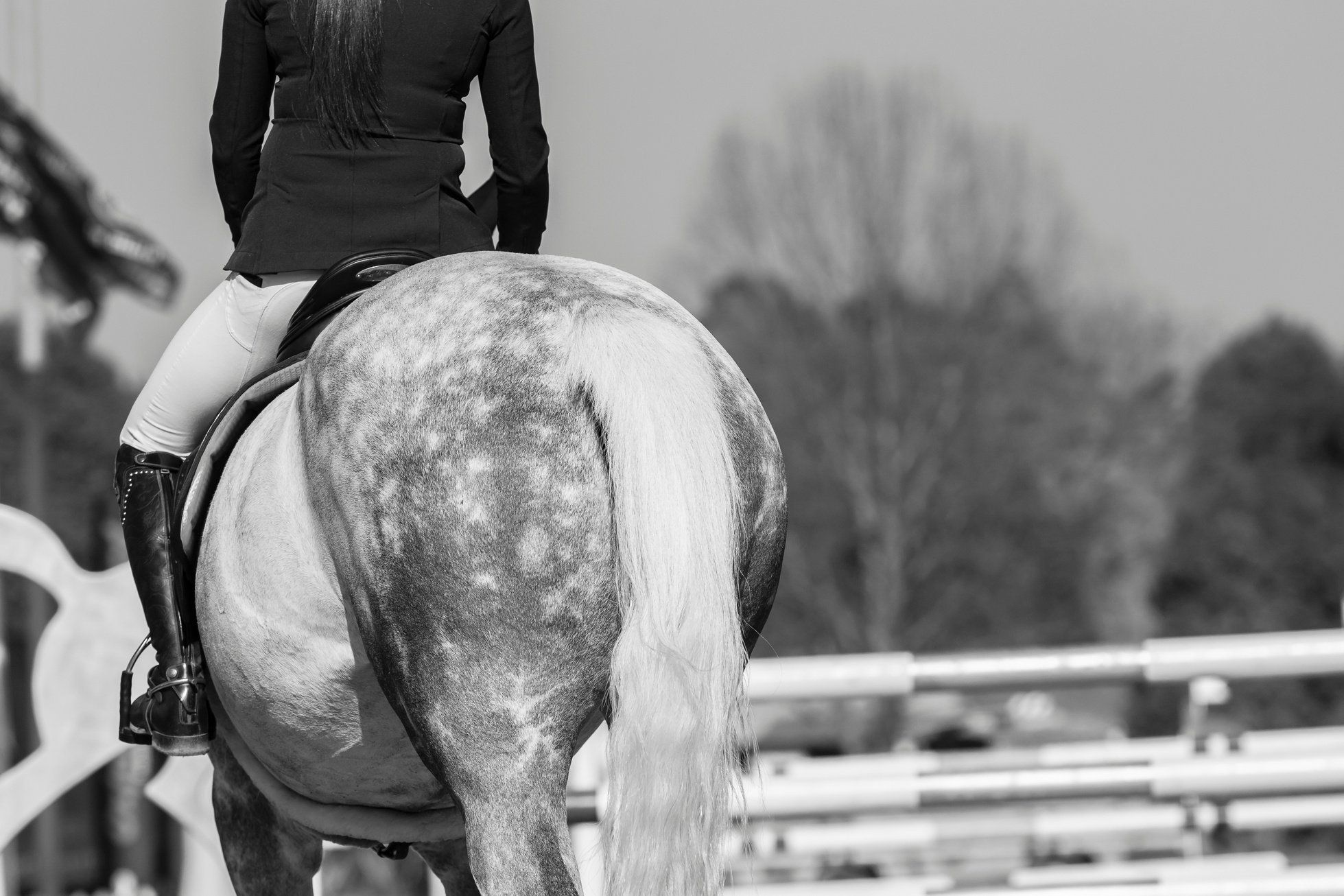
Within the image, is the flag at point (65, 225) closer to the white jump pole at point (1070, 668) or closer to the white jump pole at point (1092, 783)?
the white jump pole at point (1070, 668)

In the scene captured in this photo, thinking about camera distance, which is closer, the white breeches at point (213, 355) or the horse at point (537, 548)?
the horse at point (537, 548)

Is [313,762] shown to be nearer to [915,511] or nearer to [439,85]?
[439,85]

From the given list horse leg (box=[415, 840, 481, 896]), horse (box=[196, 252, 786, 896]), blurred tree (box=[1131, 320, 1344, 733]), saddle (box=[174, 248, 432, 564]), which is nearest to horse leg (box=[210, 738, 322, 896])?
horse leg (box=[415, 840, 481, 896])

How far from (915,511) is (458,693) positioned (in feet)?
92.3

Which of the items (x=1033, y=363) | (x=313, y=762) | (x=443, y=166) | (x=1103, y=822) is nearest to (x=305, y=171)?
(x=443, y=166)

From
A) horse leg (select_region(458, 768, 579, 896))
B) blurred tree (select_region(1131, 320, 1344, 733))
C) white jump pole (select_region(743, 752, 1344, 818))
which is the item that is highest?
horse leg (select_region(458, 768, 579, 896))

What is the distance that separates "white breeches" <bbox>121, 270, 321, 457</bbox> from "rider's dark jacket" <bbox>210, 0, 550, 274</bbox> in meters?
0.06

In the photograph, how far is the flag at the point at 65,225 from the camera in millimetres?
18469

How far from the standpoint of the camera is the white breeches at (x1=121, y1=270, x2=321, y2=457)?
2.96 m

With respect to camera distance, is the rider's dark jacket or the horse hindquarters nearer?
the horse hindquarters

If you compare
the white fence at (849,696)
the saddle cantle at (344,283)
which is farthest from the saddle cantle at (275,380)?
the white fence at (849,696)

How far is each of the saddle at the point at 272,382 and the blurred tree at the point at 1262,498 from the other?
23808 millimetres

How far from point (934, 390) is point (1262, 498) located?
7056mm

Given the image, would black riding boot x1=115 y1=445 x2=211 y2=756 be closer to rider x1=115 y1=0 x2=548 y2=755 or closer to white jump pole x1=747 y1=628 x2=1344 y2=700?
rider x1=115 y1=0 x2=548 y2=755
